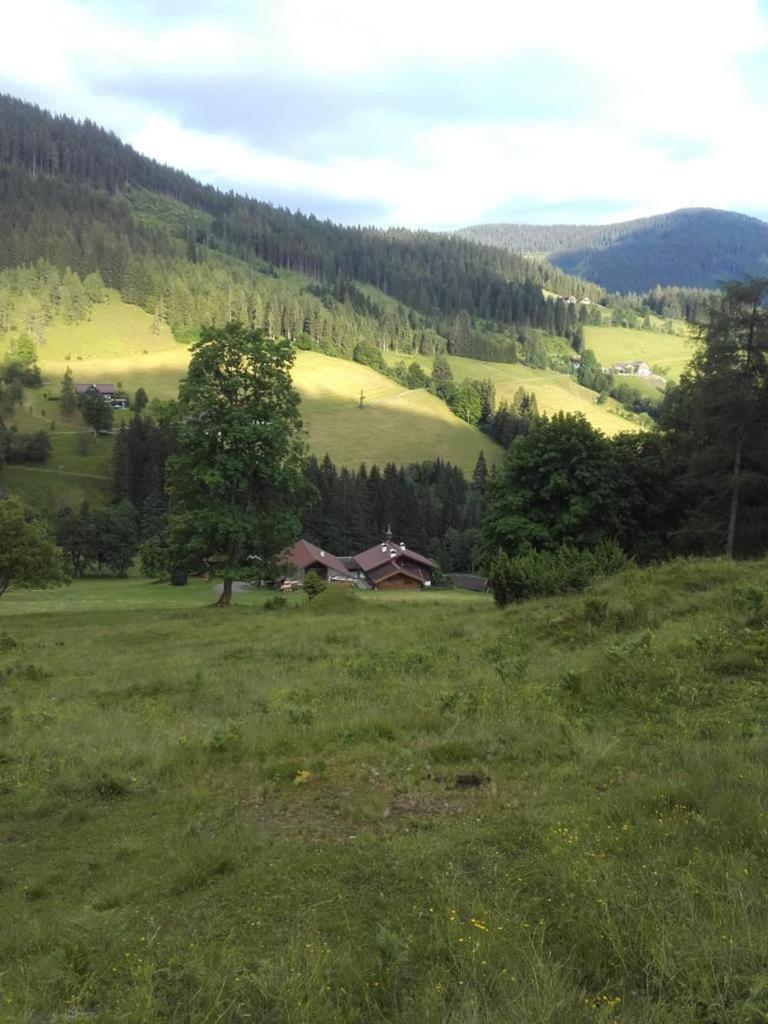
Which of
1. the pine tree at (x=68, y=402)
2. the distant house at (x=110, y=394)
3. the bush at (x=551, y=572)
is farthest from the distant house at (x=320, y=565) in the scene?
the distant house at (x=110, y=394)

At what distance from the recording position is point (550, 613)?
18.4 m

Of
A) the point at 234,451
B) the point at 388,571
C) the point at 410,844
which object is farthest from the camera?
the point at 388,571

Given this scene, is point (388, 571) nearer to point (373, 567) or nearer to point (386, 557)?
point (386, 557)

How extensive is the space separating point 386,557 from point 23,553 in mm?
54061

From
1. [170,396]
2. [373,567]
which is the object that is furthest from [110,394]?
[373,567]

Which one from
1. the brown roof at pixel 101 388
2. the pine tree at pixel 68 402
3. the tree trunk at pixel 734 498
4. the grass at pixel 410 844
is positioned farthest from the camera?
the brown roof at pixel 101 388

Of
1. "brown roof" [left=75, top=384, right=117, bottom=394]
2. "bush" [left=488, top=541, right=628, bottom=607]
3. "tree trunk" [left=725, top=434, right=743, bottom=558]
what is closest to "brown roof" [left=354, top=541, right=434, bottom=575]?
"tree trunk" [left=725, top=434, right=743, bottom=558]

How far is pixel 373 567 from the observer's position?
295ft

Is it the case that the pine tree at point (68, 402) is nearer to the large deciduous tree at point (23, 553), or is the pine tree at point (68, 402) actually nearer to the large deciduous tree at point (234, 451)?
the large deciduous tree at point (23, 553)

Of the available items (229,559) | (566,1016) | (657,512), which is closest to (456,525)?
(657,512)

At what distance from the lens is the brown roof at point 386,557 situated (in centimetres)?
9006

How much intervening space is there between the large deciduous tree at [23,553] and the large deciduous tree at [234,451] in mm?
13792

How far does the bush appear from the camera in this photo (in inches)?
979

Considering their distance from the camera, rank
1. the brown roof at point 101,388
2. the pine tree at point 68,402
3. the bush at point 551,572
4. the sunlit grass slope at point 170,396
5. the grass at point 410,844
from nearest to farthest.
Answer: the grass at point 410,844 → the bush at point 551,572 → the sunlit grass slope at point 170,396 → the pine tree at point 68,402 → the brown roof at point 101,388
